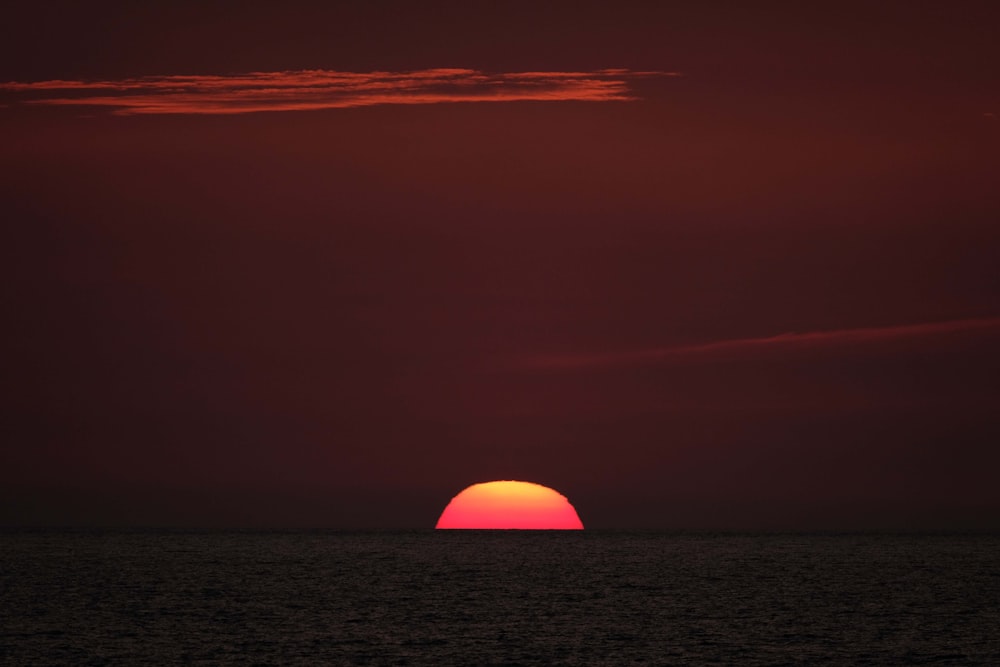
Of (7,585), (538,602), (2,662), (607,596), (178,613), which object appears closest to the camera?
(2,662)

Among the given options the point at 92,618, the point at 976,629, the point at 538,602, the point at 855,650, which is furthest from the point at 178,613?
the point at 976,629

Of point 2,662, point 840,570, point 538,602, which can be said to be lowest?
point 2,662

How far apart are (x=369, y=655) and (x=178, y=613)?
3136cm

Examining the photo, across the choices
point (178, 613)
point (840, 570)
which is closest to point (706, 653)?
point (178, 613)

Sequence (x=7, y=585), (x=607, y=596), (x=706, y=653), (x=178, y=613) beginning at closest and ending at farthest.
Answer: (x=706, y=653), (x=178, y=613), (x=607, y=596), (x=7, y=585)

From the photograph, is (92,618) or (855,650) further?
(92,618)

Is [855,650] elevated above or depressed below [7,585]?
below

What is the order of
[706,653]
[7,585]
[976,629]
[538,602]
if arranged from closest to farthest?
[706,653] → [976,629] → [538,602] → [7,585]

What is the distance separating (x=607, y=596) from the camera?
122m

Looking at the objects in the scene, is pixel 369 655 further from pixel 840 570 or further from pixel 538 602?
pixel 840 570

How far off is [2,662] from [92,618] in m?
27.1

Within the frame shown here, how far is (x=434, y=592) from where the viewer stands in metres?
129

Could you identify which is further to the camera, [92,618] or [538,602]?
[538,602]

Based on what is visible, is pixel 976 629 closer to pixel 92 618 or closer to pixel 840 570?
pixel 92 618
